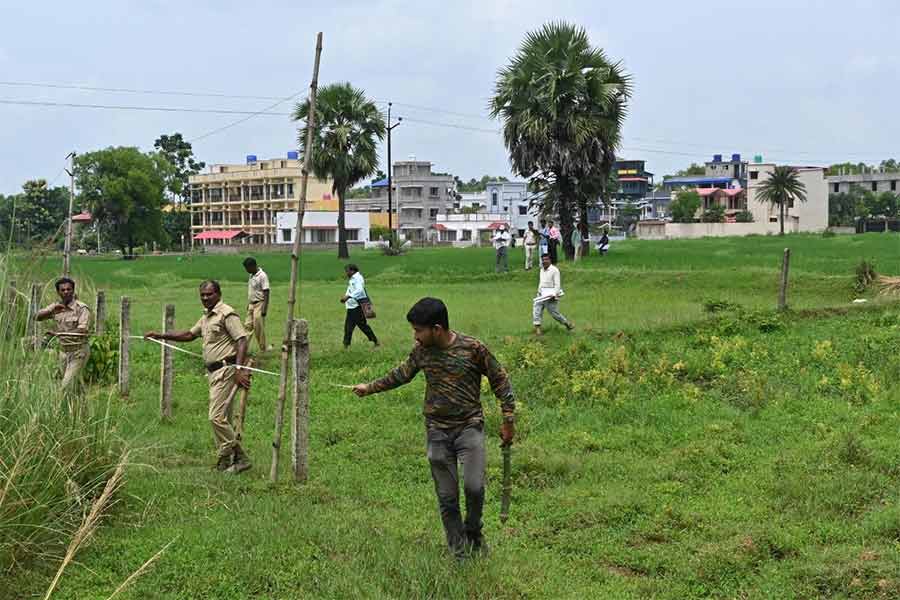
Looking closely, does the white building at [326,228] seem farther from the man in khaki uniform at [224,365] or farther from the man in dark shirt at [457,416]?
the man in dark shirt at [457,416]

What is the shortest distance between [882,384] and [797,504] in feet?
15.5

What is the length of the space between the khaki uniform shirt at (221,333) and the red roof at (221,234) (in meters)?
96.7

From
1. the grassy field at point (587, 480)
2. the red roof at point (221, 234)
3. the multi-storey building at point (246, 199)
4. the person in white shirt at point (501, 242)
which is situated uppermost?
the multi-storey building at point (246, 199)

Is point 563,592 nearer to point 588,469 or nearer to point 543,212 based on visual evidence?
point 588,469

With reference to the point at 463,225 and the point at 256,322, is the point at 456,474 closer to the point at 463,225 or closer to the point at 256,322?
the point at 256,322

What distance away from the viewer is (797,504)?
772 centimetres

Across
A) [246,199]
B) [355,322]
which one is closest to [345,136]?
[355,322]

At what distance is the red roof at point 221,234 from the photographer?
343 ft

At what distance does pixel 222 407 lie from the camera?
9.25 meters

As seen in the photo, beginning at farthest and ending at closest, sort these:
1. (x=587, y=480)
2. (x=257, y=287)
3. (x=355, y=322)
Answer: (x=355, y=322), (x=257, y=287), (x=587, y=480)

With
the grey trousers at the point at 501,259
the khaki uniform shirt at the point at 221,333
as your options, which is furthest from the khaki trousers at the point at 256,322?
the grey trousers at the point at 501,259

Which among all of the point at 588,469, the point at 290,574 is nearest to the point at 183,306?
the point at 588,469

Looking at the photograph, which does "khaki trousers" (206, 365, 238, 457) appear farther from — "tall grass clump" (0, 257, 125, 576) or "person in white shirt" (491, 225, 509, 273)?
"person in white shirt" (491, 225, 509, 273)

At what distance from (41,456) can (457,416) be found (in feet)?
9.15
